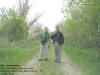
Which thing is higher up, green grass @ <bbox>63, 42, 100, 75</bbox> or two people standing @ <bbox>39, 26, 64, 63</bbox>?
two people standing @ <bbox>39, 26, 64, 63</bbox>

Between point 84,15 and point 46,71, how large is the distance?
7271 mm

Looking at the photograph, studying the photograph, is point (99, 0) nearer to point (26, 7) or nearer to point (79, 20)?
point (79, 20)

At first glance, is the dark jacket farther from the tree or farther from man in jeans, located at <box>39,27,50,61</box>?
the tree

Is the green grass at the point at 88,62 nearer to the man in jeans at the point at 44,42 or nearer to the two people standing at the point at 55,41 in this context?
the two people standing at the point at 55,41

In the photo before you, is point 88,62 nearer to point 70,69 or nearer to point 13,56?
point 70,69

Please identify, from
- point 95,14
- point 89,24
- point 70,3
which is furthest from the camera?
point 70,3

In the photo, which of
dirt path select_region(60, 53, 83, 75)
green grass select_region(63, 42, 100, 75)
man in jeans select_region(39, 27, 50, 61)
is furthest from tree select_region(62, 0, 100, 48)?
dirt path select_region(60, 53, 83, 75)

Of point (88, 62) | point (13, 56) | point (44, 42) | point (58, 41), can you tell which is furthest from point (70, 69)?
point (13, 56)

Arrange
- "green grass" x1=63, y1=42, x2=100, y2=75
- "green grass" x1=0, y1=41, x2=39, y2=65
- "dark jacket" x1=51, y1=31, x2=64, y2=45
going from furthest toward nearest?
"dark jacket" x1=51, y1=31, x2=64, y2=45 → "green grass" x1=0, y1=41, x2=39, y2=65 → "green grass" x1=63, y1=42, x2=100, y2=75

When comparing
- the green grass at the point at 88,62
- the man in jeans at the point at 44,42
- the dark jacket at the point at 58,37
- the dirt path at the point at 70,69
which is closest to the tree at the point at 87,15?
the green grass at the point at 88,62

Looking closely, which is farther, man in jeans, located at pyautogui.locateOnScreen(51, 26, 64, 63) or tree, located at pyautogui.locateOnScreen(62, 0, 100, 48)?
tree, located at pyautogui.locateOnScreen(62, 0, 100, 48)

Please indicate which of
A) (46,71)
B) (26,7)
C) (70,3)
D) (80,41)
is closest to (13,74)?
(46,71)

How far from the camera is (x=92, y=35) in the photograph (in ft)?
39.3

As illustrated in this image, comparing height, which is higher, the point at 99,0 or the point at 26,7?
the point at 26,7
